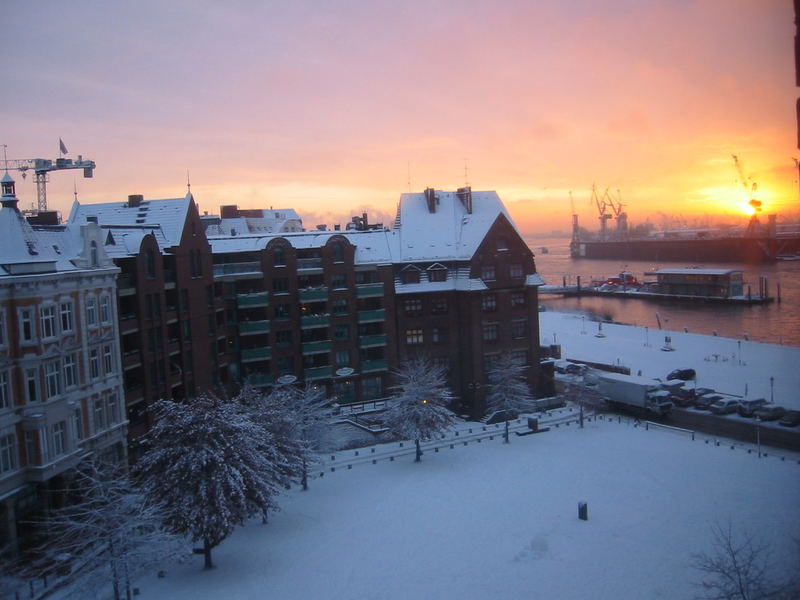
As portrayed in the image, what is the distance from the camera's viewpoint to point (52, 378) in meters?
25.3

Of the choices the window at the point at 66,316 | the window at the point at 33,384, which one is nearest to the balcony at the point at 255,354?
the window at the point at 66,316

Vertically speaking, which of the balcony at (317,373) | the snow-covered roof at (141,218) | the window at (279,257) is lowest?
the balcony at (317,373)

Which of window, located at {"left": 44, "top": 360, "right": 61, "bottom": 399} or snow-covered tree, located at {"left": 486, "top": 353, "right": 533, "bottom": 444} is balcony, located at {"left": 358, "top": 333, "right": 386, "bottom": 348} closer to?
snow-covered tree, located at {"left": 486, "top": 353, "right": 533, "bottom": 444}

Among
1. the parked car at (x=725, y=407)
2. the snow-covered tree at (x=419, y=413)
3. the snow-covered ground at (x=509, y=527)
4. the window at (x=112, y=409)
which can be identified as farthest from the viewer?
the parked car at (x=725, y=407)

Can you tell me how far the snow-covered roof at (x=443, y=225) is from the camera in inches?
1891

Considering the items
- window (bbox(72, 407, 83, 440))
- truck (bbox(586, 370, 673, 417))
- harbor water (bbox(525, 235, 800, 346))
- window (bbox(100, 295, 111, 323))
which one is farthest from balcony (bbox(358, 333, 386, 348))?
harbor water (bbox(525, 235, 800, 346))

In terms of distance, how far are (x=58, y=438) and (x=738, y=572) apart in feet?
75.0

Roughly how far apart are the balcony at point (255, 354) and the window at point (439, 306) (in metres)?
11.8

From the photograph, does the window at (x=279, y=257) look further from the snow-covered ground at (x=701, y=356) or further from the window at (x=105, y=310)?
the snow-covered ground at (x=701, y=356)

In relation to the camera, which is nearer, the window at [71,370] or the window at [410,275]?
the window at [71,370]

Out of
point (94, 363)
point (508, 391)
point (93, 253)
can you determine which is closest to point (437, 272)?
point (508, 391)

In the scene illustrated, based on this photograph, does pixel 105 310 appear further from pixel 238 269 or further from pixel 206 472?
pixel 238 269

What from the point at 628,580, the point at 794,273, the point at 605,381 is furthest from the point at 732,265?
the point at 628,580

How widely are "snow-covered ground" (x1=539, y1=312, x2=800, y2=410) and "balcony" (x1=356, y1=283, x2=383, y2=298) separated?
2638 centimetres
